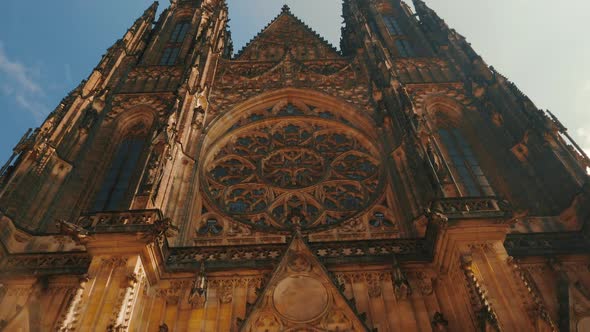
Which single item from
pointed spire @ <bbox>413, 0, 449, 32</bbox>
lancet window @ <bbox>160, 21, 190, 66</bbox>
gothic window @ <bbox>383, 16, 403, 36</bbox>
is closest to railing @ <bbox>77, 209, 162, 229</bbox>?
lancet window @ <bbox>160, 21, 190, 66</bbox>

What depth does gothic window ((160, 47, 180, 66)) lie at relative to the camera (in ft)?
63.3

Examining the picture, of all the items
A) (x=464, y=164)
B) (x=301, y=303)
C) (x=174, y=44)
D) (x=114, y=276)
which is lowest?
(x=301, y=303)

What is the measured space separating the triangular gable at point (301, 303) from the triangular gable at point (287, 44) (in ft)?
36.9

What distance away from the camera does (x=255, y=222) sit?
11.4 meters

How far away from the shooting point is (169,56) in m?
19.9

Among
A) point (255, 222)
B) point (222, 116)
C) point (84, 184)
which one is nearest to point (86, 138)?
point (84, 184)

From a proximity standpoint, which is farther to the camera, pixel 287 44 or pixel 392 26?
pixel 392 26

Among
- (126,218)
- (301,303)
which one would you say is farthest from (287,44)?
A: (301,303)

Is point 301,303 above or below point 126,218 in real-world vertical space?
below

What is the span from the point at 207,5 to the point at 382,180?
15173mm

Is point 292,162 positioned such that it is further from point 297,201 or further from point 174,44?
point 174,44

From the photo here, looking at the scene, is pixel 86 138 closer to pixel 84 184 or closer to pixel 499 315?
pixel 84 184

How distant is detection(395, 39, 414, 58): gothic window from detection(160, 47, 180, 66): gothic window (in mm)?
8974

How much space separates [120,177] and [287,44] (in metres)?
10.0
